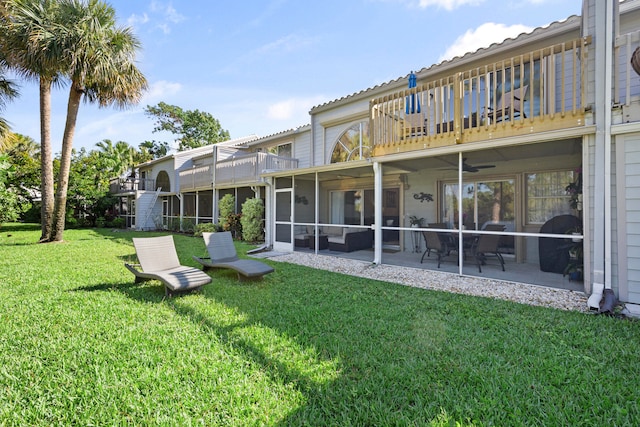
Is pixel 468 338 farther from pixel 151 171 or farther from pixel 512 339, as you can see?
pixel 151 171

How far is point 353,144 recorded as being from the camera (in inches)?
461

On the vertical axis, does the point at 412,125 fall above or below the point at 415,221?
above

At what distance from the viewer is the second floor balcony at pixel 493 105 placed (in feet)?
17.0

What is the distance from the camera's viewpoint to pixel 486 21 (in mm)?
8789

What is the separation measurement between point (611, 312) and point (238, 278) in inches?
252

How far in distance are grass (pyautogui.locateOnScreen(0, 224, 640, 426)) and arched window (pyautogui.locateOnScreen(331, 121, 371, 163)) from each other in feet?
24.3

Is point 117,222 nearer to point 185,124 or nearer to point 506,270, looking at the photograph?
point 185,124

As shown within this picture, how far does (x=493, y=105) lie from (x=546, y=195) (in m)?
2.55

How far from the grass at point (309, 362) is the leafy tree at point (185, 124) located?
30453 millimetres

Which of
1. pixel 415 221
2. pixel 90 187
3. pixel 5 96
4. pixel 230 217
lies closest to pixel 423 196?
pixel 415 221

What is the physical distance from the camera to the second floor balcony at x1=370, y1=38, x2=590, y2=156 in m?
5.18

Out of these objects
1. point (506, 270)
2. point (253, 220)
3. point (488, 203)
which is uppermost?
point (488, 203)

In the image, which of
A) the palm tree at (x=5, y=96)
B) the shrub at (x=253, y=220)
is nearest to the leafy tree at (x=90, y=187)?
the palm tree at (x=5, y=96)

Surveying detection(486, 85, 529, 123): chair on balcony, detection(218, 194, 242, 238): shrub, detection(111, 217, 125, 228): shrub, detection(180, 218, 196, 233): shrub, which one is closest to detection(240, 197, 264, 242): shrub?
detection(218, 194, 242, 238): shrub
